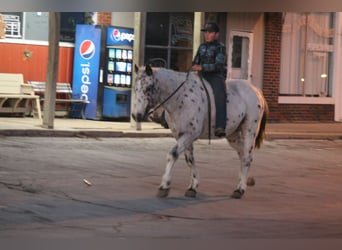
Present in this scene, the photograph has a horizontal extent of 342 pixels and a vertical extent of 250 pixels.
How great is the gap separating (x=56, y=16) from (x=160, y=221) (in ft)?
31.7

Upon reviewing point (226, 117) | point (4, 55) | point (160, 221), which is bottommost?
point (160, 221)

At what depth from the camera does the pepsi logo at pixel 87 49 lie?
20.4m

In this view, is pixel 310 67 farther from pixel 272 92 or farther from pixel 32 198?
pixel 32 198

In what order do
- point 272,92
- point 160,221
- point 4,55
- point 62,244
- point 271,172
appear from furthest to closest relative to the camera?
point 272,92 → point 4,55 → point 271,172 → point 160,221 → point 62,244

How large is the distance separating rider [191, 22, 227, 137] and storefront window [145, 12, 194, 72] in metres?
10.9

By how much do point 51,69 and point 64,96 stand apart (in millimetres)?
3495

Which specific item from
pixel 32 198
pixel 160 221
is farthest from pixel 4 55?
pixel 160 221

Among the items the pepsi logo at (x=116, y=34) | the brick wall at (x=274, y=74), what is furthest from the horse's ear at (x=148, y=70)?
the brick wall at (x=274, y=74)

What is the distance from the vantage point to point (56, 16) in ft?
55.0

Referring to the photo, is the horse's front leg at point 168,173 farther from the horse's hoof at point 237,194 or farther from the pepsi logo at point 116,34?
the pepsi logo at point 116,34

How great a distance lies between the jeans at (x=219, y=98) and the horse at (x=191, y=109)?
0.06m

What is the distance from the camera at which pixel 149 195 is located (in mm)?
9805

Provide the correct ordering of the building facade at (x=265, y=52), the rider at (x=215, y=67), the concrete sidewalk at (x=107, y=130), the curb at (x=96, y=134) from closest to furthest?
1. the rider at (x=215, y=67)
2. the curb at (x=96, y=134)
3. the concrete sidewalk at (x=107, y=130)
4. the building facade at (x=265, y=52)

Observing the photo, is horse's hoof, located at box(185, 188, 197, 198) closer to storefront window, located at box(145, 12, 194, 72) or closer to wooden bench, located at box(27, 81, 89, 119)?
wooden bench, located at box(27, 81, 89, 119)
